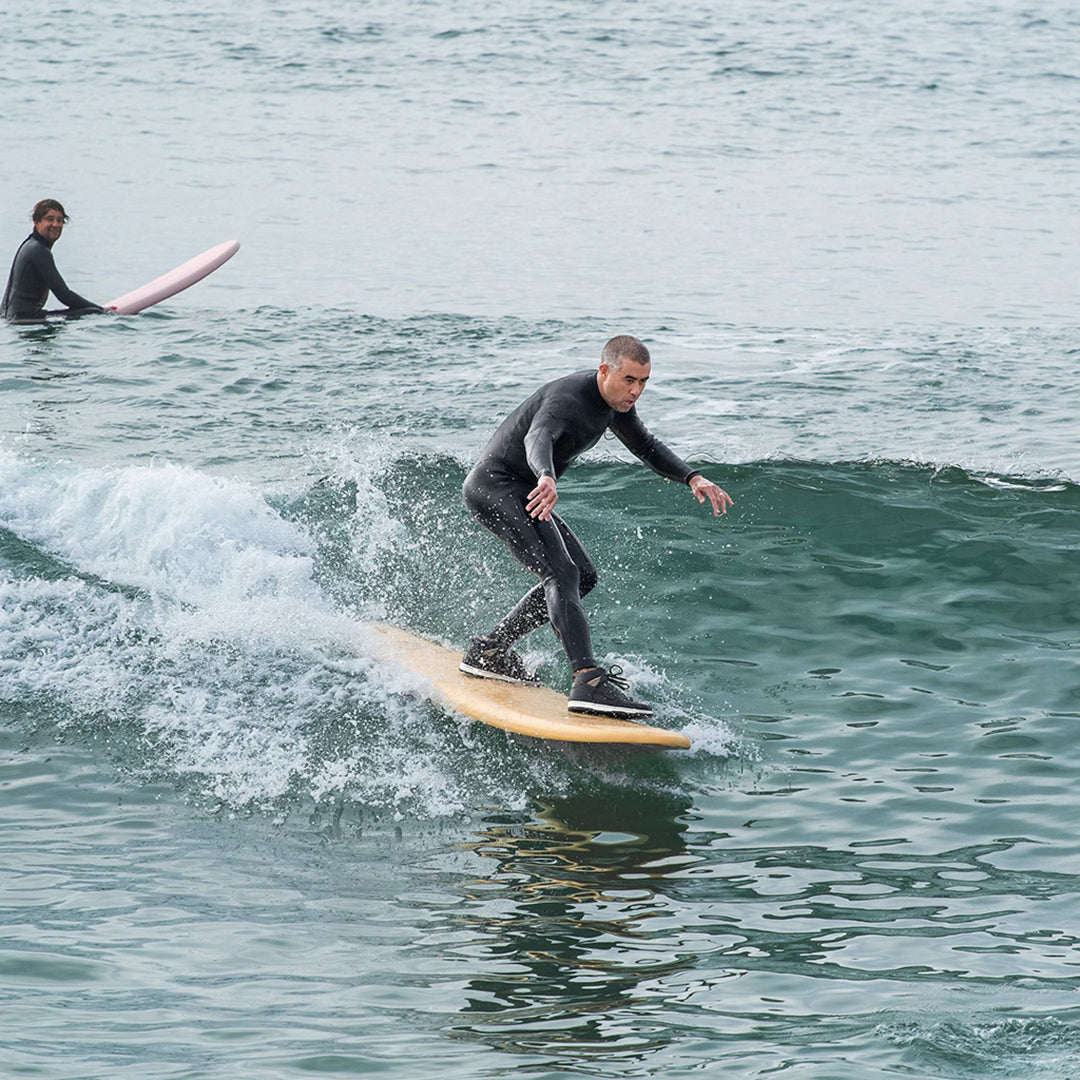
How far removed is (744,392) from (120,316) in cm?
846

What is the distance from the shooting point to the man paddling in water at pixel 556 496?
24.1 feet

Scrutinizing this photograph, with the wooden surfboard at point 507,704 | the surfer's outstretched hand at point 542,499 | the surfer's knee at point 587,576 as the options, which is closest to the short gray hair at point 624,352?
the surfer's outstretched hand at point 542,499

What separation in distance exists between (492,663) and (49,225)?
10460 mm

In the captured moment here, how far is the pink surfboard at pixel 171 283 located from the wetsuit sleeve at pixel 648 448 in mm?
12013

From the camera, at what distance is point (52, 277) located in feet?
55.2

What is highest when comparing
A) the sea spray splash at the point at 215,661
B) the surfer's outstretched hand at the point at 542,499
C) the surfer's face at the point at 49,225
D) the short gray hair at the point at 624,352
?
the surfer's face at the point at 49,225

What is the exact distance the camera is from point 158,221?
2395 centimetres

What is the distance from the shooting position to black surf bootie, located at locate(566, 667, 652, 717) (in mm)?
7430

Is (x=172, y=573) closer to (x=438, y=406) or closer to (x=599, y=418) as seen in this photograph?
(x=599, y=418)

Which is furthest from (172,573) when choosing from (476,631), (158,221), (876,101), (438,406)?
(876,101)

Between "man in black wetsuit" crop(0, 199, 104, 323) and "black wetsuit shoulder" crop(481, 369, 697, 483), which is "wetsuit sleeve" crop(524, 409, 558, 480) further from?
"man in black wetsuit" crop(0, 199, 104, 323)

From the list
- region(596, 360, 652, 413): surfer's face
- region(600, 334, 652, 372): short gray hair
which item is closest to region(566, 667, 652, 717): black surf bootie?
region(596, 360, 652, 413): surfer's face

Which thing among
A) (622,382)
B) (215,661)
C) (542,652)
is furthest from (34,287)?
(622,382)

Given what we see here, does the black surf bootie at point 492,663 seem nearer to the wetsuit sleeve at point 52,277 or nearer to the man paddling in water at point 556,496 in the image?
the man paddling in water at point 556,496
